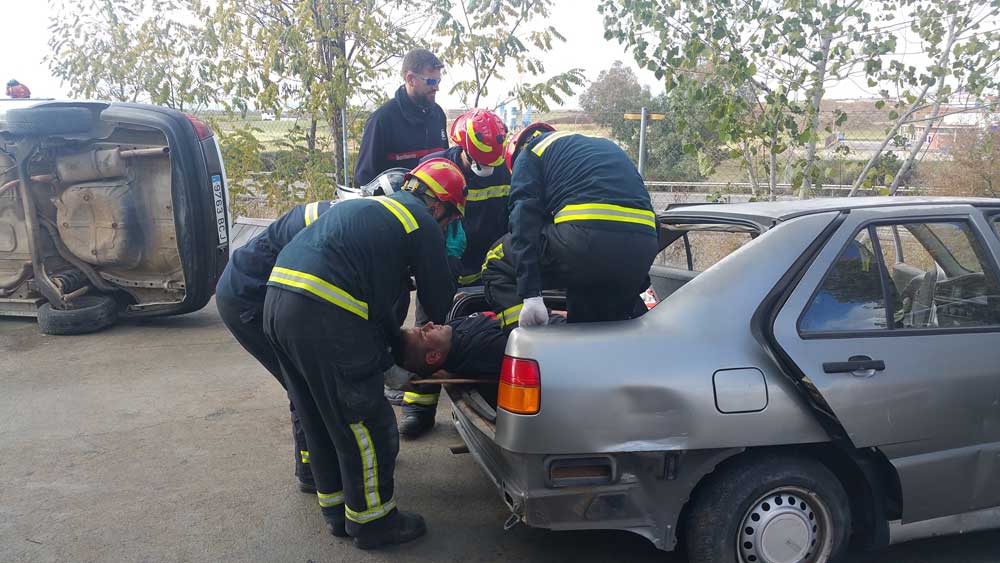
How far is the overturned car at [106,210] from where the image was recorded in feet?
22.6

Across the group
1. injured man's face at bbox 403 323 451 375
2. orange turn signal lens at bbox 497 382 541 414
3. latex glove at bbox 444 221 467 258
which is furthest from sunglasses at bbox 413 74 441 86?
orange turn signal lens at bbox 497 382 541 414

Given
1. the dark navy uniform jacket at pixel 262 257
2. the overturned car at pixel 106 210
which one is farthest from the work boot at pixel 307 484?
the overturned car at pixel 106 210

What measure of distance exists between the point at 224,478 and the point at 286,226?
1.51 m

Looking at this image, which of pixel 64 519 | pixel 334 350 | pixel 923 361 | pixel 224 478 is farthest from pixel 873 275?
pixel 64 519

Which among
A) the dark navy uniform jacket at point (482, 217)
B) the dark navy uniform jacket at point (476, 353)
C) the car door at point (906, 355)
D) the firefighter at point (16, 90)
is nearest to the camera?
the car door at point (906, 355)

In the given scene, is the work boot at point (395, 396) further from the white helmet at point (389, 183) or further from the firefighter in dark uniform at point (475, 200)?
the white helmet at point (389, 183)

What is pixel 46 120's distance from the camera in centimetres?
694

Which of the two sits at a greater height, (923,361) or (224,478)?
(923,361)

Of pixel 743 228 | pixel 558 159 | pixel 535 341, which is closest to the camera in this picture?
pixel 535 341

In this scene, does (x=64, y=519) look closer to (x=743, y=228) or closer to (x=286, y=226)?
(x=286, y=226)

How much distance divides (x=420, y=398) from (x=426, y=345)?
1154 mm

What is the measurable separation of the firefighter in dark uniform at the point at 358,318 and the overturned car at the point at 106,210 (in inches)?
152

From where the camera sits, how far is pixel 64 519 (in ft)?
12.4

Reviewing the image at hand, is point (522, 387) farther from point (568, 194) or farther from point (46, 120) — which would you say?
point (46, 120)
